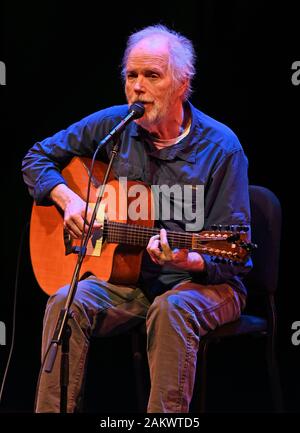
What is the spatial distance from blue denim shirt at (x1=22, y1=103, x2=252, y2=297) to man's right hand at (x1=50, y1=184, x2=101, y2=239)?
0.17 ft

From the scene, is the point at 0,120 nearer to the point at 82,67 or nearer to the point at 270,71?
the point at 82,67

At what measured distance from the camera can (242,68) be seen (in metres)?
3.65

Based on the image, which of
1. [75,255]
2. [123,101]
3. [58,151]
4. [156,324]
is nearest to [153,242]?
[156,324]

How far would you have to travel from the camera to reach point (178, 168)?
289cm

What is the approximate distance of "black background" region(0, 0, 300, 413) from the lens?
3584mm

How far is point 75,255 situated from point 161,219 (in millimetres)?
418

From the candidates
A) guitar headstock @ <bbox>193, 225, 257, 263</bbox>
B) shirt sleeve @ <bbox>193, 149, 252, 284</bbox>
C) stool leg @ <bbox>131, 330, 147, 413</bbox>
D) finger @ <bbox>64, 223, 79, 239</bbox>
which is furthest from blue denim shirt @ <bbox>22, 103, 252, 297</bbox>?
stool leg @ <bbox>131, 330, 147, 413</bbox>

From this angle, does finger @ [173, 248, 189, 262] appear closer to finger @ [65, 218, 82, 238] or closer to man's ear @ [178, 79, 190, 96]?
finger @ [65, 218, 82, 238]

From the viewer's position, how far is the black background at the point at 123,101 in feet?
11.8

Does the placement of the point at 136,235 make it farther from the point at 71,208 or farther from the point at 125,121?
the point at 125,121

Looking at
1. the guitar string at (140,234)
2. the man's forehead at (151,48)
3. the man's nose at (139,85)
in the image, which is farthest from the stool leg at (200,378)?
the man's forehead at (151,48)

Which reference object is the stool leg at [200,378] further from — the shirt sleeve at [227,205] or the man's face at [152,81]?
the man's face at [152,81]

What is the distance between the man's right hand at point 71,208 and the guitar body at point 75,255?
3.6 inches
